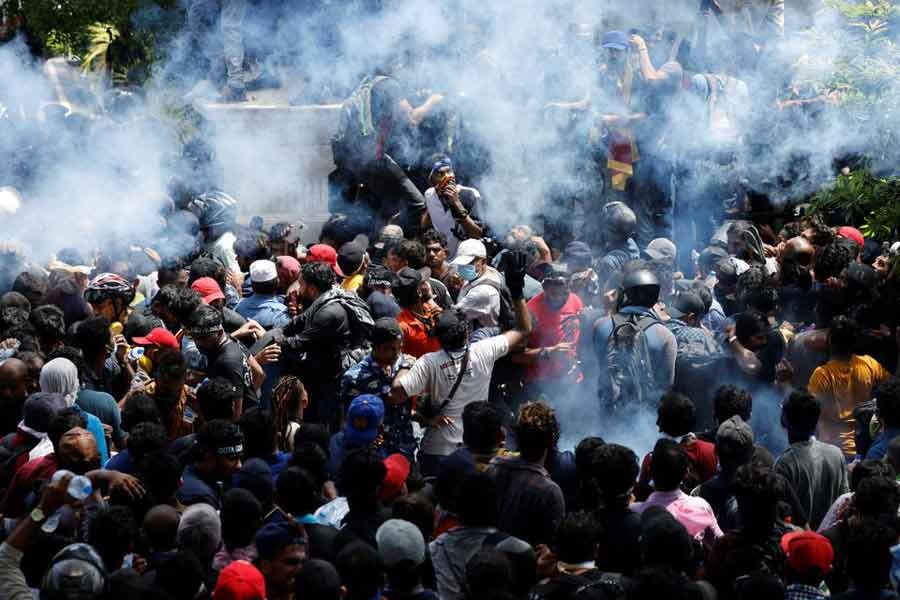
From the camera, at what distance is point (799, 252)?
8.25 meters

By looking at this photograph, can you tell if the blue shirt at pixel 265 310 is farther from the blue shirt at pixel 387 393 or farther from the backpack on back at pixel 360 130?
the backpack on back at pixel 360 130

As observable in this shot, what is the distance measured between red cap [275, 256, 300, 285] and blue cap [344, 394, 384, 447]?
2278 mm

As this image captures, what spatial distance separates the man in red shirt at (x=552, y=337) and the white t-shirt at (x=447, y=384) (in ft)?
2.98

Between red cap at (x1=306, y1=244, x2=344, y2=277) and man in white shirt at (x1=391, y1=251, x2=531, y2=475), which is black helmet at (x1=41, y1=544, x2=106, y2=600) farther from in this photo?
red cap at (x1=306, y1=244, x2=344, y2=277)

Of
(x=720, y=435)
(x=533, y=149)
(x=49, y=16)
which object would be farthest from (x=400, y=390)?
(x=49, y=16)

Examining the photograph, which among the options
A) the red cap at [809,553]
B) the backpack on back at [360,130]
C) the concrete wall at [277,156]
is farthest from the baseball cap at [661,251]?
the red cap at [809,553]

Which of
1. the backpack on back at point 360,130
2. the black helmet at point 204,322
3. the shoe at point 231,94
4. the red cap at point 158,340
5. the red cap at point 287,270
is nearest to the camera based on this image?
the black helmet at point 204,322

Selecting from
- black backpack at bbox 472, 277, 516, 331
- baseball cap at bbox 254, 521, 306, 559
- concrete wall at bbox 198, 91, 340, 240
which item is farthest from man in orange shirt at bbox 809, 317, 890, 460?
concrete wall at bbox 198, 91, 340, 240

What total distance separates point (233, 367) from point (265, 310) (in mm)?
1096

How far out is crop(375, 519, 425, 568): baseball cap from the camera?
4590 mm

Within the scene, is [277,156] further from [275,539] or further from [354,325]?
[275,539]

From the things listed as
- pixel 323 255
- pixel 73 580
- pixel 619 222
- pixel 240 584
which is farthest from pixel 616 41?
pixel 73 580

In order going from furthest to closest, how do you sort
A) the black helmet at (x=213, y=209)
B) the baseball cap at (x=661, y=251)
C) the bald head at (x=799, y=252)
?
the black helmet at (x=213, y=209) → the baseball cap at (x=661, y=251) → the bald head at (x=799, y=252)

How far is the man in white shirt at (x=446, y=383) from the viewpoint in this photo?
621 centimetres
